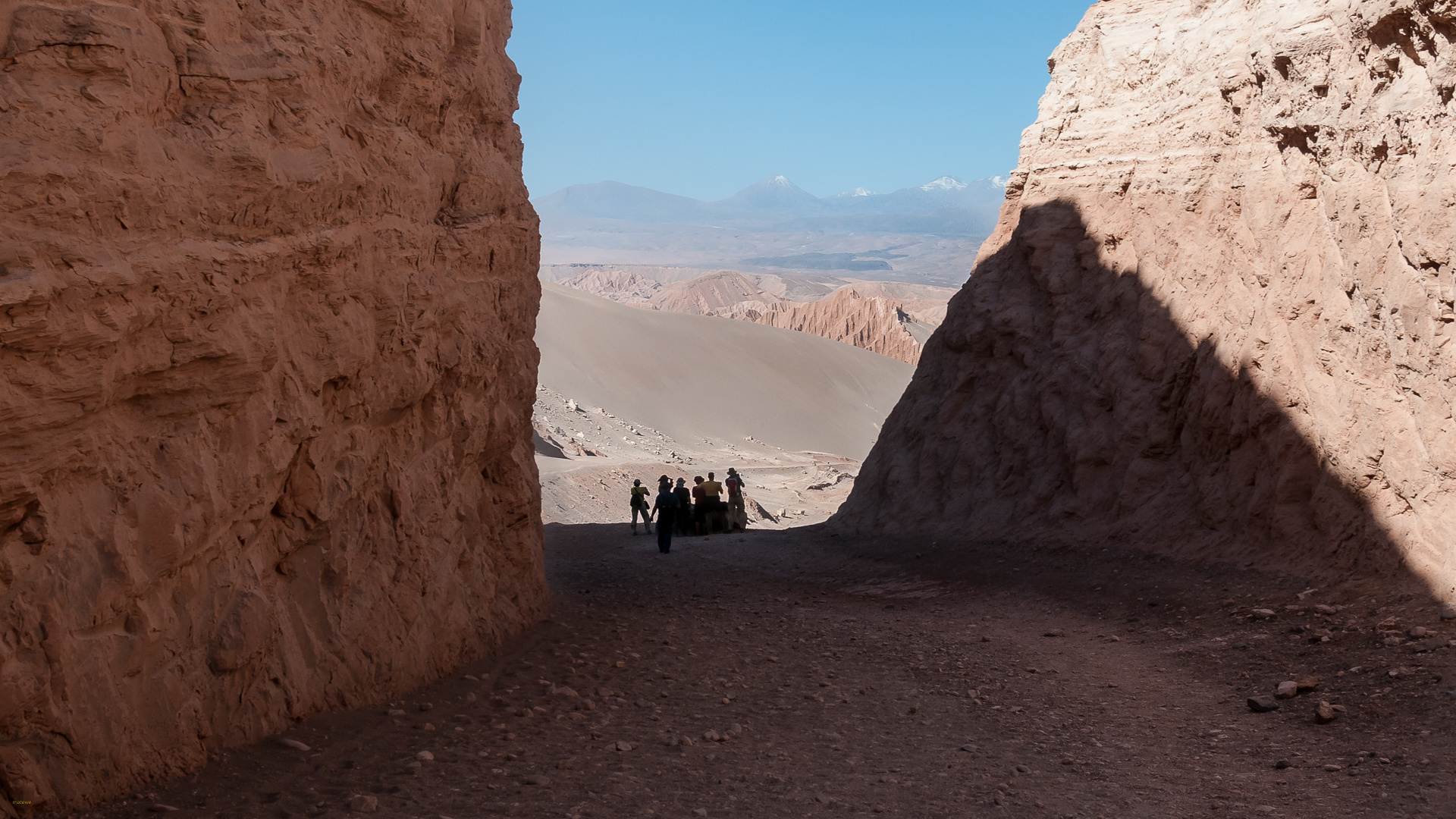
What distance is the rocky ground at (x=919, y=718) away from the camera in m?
5.09

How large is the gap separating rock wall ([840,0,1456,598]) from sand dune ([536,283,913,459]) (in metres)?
32.1

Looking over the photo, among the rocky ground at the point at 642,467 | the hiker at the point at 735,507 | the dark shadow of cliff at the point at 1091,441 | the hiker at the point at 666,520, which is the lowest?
the rocky ground at the point at 642,467

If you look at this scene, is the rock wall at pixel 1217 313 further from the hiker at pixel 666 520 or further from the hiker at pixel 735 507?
the hiker at pixel 735 507

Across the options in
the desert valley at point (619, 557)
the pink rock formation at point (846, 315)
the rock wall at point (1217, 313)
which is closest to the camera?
the desert valley at point (619, 557)

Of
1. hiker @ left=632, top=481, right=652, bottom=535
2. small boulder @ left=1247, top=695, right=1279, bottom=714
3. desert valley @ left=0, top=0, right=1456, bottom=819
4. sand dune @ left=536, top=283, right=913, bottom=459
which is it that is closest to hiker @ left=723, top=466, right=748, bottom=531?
hiker @ left=632, top=481, right=652, bottom=535

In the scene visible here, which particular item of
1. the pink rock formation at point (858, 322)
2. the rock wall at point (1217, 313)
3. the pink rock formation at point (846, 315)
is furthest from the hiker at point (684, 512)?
the pink rock formation at point (858, 322)

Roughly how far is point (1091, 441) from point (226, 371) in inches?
381

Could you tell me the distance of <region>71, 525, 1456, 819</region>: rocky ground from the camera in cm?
509

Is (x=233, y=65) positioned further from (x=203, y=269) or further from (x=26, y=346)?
(x=26, y=346)

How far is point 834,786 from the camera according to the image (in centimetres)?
550

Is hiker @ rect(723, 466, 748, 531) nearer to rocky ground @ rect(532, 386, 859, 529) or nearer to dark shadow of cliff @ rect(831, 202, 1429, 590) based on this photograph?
dark shadow of cliff @ rect(831, 202, 1429, 590)

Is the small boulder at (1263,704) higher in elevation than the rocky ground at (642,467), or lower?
higher

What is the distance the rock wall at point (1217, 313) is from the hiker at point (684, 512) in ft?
8.86

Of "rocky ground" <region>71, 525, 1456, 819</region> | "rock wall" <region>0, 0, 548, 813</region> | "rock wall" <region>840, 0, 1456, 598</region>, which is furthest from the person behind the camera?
Result: "rock wall" <region>840, 0, 1456, 598</region>
